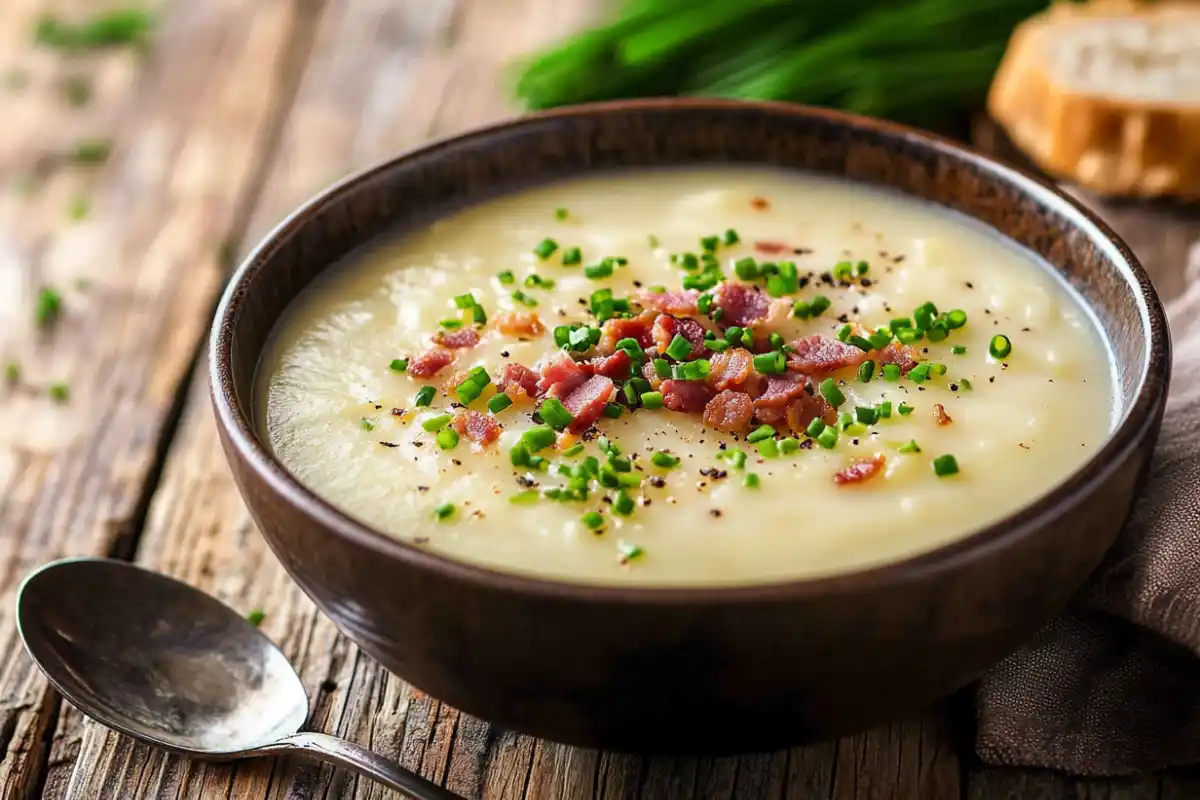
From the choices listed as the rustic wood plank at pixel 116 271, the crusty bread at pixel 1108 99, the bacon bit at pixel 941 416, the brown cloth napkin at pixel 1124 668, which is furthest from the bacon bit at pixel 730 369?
the crusty bread at pixel 1108 99

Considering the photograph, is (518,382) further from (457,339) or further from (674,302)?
(674,302)

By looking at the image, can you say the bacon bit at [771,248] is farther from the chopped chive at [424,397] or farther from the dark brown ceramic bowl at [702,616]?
the chopped chive at [424,397]

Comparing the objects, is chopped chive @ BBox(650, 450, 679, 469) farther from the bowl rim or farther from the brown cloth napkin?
the brown cloth napkin

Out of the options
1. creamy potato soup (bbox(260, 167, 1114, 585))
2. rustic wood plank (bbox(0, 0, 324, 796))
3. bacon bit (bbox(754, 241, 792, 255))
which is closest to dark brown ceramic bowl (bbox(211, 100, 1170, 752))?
creamy potato soup (bbox(260, 167, 1114, 585))

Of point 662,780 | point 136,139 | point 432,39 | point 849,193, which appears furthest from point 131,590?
point 432,39

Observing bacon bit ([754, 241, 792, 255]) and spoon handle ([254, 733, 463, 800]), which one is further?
bacon bit ([754, 241, 792, 255])

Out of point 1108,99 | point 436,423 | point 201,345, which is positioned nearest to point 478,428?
point 436,423

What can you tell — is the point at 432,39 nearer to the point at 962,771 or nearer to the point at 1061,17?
the point at 1061,17
